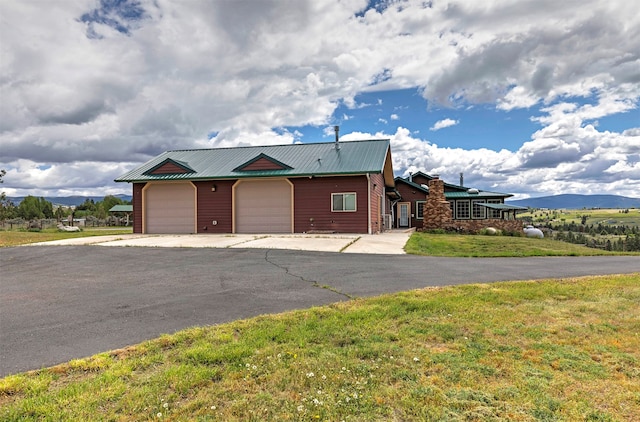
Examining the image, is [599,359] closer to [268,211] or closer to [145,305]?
[145,305]

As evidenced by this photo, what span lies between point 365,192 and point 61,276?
12.9 m

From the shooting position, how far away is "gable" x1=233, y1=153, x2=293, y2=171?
766 inches

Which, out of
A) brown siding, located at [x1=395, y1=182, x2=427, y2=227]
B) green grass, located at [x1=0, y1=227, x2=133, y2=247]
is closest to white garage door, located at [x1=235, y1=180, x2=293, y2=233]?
green grass, located at [x1=0, y1=227, x2=133, y2=247]

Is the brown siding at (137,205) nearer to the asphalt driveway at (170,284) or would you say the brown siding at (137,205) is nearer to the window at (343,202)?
the asphalt driveway at (170,284)

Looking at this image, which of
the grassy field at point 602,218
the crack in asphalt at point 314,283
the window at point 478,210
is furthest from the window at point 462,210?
the crack in asphalt at point 314,283

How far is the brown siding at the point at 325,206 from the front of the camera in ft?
60.8

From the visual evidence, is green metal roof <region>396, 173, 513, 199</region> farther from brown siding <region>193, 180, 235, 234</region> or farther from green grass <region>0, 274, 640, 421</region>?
green grass <region>0, 274, 640, 421</region>

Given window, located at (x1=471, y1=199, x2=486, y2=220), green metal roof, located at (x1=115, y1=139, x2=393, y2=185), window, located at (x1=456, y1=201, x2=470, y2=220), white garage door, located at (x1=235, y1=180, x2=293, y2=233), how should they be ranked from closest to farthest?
1. green metal roof, located at (x1=115, y1=139, x2=393, y2=185)
2. white garage door, located at (x1=235, y1=180, x2=293, y2=233)
3. window, located at (x1=471, y1=199, x2=486, y2=220)
4. window, located at (x1=456, y1=201, x2=470, y2=220)

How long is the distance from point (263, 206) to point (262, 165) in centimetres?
209

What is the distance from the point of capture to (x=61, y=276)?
8500 millimetres

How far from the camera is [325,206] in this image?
1892 cm

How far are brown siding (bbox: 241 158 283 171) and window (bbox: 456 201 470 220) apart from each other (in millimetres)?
16537

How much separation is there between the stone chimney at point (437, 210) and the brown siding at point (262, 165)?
10964 millimetres

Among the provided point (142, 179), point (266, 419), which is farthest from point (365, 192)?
point (266, 419)
